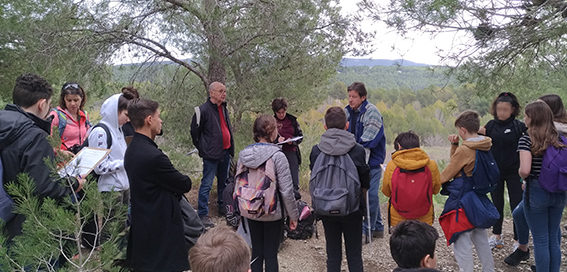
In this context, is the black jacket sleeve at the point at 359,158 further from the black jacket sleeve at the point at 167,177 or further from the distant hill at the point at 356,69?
the distant hill at the point at 356,69

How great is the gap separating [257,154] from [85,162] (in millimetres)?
1206

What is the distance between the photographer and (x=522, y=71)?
4898 millimetres

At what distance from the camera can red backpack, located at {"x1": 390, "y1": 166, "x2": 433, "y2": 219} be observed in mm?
3588

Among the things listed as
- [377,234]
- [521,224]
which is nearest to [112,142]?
[377,234]

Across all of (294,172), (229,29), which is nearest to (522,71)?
(294,172)

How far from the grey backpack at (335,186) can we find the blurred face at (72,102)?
2.34 meters

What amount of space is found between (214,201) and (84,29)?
9.29ft

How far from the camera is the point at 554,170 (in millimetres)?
3354

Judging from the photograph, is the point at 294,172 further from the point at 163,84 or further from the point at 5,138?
the point at 5,138

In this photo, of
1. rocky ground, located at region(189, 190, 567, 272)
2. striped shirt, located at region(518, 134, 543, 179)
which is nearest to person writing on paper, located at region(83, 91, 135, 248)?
rocky ground, located at region(189, 190, 567, 272)

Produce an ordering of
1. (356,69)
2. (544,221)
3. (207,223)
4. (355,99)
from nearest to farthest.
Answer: (544,221)
(355,99)
(207,223)
(356,69)

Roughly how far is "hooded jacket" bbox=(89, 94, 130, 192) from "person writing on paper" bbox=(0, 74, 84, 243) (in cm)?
72

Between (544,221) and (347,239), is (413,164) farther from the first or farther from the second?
(544,221)

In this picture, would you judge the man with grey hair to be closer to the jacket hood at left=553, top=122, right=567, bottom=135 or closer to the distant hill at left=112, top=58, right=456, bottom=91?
→ the distant hill at left=112, top=58, right=456, bottom=91
